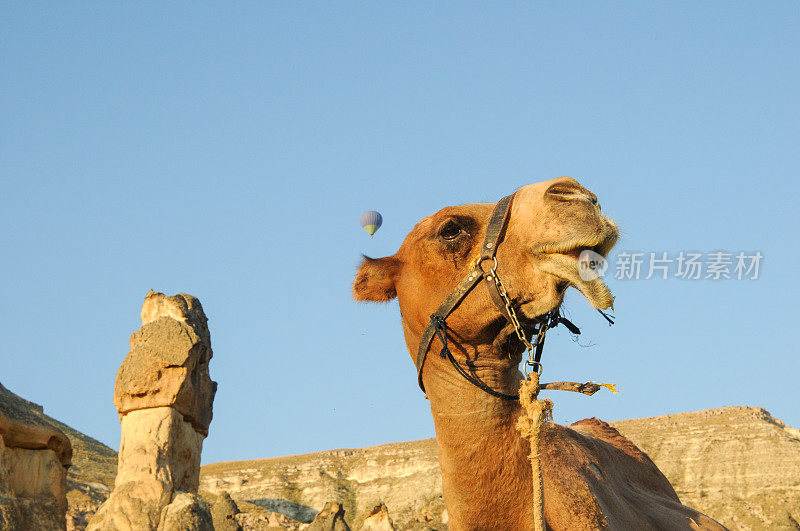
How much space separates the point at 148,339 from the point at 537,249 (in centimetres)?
1104

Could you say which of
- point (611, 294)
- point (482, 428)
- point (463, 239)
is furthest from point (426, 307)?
point (611, 294)

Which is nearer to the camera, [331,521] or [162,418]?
[162,418]

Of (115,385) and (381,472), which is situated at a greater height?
(381,472)

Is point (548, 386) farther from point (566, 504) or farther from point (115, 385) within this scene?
point (115, 385)

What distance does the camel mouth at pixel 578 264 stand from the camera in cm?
358

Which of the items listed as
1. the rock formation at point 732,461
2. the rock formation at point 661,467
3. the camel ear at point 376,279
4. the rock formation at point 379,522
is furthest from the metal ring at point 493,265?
the rock formation at point 732,461

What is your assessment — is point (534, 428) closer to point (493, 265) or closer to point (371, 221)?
point (493, 265)

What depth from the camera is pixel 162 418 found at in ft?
43.2

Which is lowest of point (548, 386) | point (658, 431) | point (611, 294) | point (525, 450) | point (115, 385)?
point (525, 450)

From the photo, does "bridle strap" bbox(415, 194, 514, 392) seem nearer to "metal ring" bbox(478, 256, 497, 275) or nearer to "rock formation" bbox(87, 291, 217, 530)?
"metal ring" bbox(478, 256, 497, 275)

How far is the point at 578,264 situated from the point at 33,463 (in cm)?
899

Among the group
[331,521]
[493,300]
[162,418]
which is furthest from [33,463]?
[331,521]

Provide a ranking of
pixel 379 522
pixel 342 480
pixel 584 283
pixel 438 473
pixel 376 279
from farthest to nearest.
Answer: pixel 342 480 < pixel 438 473 < pixel 379 522 < pixel 376 279 < pixel 584 283

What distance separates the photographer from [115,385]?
1348cm
